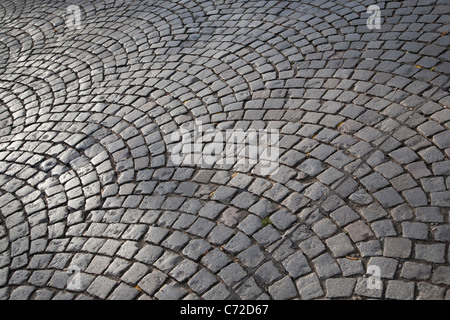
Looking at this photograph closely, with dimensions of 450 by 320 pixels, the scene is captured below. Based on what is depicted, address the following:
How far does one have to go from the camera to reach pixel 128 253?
429cm

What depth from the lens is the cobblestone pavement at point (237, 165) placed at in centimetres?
391

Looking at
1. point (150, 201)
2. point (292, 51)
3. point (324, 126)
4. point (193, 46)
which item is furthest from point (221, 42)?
point (150, 201)

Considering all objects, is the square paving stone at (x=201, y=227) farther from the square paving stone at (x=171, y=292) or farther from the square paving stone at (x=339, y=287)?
the square paving stone at (x=339, y=287)

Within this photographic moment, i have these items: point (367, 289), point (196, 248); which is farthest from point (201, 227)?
point (367, 289)

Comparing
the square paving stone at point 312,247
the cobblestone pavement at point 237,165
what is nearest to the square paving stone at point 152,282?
the cobblestone pavement at point 237,165

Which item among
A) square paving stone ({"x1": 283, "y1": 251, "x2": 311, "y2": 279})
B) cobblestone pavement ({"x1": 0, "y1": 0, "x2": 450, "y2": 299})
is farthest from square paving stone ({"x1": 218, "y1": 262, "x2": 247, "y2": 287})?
square paving stone ({"x1": 283, "y1": 251, "x2": 311, "y2": 279})

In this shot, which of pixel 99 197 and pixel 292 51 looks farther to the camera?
pixel 292 51

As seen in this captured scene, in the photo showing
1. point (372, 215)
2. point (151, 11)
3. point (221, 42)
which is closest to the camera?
point (372, 215)

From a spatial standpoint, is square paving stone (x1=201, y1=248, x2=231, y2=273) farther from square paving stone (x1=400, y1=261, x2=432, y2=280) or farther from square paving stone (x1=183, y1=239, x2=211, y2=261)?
square paving stone (x1=400, y1=261, x2=432, y2=280)

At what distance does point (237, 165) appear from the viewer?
4.95m

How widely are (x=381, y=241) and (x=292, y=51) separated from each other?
A: 3.48 meters

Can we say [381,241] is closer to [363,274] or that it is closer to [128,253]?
[363,274]

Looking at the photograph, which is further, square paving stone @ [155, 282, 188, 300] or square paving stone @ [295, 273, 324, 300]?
square paving stone @ [155, 282, 188, 300]

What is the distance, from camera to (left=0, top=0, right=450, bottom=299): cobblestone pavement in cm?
391
